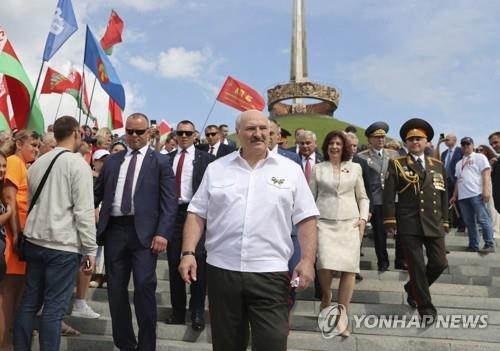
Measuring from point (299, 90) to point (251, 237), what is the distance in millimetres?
53569

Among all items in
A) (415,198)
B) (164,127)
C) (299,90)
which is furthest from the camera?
(299,90)

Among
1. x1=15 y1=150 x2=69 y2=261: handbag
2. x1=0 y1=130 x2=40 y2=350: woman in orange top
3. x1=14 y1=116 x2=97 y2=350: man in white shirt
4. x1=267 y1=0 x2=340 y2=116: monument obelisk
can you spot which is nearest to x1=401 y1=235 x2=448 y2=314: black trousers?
x1=14 y1=116 x2=97 y2=350: man in white shirt

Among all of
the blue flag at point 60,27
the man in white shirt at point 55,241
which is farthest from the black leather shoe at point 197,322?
the blue flag at point 60,27

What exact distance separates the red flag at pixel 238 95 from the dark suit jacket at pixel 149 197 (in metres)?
7.11

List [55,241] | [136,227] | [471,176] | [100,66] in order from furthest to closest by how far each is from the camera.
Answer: [100,66]
[471,176]
[136,227]
[55,241]

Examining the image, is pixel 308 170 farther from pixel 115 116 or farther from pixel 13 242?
pixel 115 116

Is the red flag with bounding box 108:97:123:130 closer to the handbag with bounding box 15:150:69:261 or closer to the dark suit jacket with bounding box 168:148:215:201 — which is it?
the dark suit jacket with bounding box 168:148:215:201

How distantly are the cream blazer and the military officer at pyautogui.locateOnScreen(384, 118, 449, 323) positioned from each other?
30 cm

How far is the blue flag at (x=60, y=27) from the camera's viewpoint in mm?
10203

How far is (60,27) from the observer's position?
1042cm

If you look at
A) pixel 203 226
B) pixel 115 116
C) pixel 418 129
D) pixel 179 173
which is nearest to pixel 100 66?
pixel 115 116

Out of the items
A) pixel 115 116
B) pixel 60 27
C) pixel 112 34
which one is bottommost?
pixel 115 116

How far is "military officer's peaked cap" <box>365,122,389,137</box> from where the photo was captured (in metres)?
7.36

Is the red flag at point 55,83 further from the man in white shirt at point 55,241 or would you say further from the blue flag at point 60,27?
the man in white shirt at point 55,241
